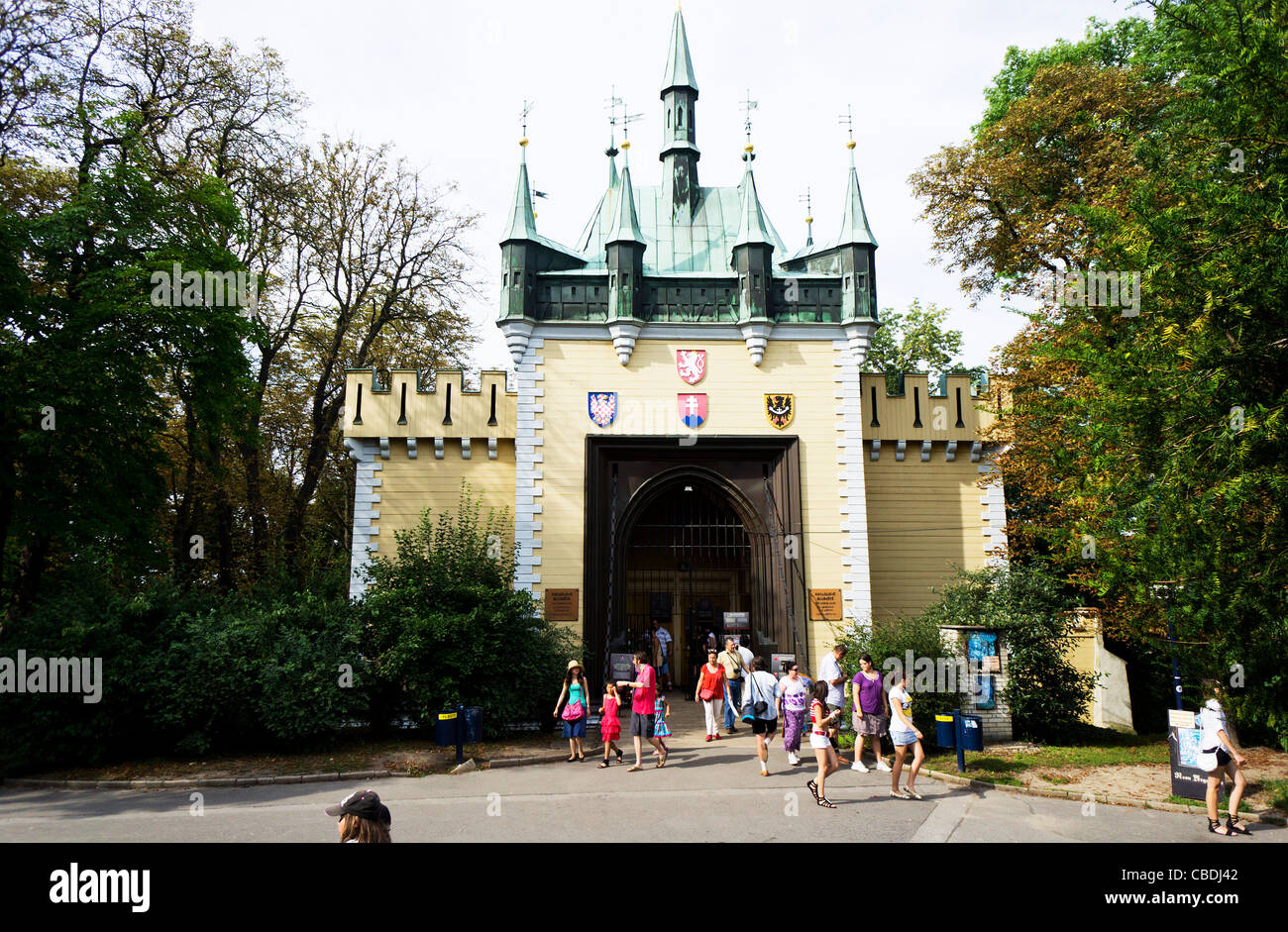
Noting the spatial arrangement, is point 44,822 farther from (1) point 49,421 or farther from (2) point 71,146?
(2) point 71,146

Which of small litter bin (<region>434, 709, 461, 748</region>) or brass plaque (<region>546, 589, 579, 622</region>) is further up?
brass plaque (<region>546, 589, 579, 622</region>)

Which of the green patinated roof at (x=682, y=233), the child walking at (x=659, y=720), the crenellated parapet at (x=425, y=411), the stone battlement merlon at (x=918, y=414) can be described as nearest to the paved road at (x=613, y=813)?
the child walking at (x=659, y=720)

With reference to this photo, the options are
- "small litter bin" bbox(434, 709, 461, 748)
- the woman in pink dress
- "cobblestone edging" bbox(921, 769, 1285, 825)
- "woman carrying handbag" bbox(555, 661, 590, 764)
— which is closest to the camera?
"cobblestone edging" bbox(921, 769, 1285, 825)

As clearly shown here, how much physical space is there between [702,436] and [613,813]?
994 cm

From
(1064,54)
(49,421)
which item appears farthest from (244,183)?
(1064,54)

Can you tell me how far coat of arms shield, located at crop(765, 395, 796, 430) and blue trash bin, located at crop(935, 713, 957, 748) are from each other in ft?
25.7

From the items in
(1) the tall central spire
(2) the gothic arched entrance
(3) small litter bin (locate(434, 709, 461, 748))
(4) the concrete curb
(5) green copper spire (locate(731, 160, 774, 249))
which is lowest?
(4) the concrete curb

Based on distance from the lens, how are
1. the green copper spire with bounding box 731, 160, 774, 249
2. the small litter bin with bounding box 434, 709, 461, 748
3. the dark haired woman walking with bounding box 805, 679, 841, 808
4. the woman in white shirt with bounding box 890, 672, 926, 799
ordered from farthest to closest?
1. the green copper spire with bounding box 731, 160, 774, 249
2. the small litter bin with bounding box 434, 709, 461, 748
3. the woman in white shirt with bounding box 890, 672, 926, 799
4. the dark haired woman walking with bounding box 805, 679, 841, 808

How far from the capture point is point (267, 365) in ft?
74.7

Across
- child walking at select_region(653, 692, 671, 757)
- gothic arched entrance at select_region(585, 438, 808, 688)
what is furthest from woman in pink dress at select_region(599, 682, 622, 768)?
gothic arched entrance at select_region(585, 438, 808, 688)

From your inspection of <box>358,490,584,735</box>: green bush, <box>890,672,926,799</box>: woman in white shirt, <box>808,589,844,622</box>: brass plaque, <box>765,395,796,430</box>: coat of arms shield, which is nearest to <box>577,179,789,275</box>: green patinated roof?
<box>765,395,796,430</box>: coat of arms shield

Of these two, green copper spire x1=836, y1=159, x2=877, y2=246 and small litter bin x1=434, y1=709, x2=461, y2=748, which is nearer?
small litter bin x1=434, y1=709, x2=461, y2=748

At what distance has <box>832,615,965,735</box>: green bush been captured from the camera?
12820 mm

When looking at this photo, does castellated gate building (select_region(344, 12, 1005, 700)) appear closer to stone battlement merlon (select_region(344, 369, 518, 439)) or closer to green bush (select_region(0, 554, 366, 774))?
stone battlement merlon (select_region(344, 369, 518, 439))
